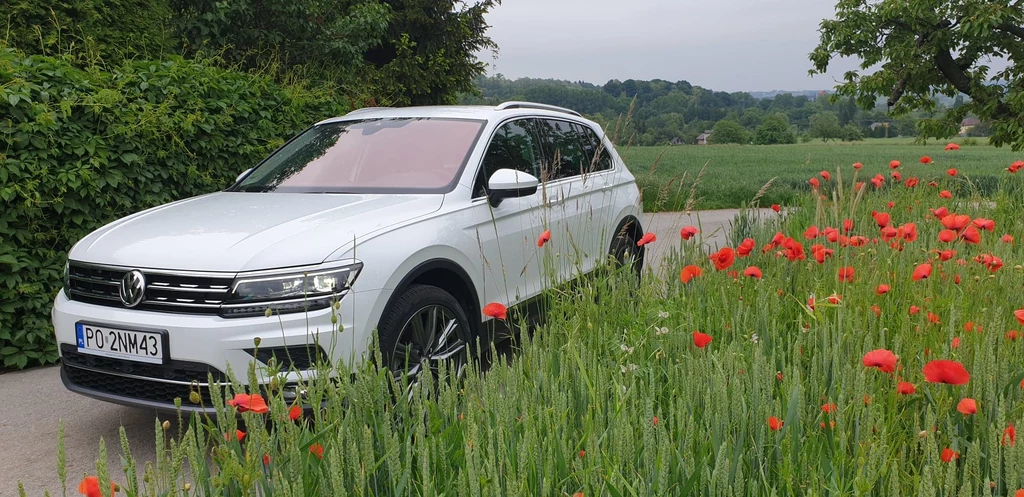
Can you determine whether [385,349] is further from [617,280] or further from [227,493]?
[227,493]

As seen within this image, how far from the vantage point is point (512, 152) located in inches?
204

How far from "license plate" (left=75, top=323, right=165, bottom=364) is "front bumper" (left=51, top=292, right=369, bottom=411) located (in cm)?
3

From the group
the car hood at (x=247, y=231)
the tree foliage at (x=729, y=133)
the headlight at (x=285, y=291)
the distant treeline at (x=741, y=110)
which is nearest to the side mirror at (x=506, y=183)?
the car hood at (x=247, y=231)

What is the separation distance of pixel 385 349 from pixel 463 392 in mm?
1286

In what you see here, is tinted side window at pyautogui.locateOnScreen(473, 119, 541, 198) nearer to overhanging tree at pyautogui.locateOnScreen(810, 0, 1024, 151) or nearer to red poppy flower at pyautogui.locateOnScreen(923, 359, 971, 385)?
red poppy flower at pyautogui.locateOnScreen(923, 359, 971, 385)

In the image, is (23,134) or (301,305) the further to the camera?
(23,134)

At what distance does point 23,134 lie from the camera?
5309 mm

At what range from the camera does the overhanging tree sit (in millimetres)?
13930

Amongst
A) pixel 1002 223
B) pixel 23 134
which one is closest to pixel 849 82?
pixel 1002 223

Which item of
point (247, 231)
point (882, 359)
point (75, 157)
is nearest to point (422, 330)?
point (247, 231)

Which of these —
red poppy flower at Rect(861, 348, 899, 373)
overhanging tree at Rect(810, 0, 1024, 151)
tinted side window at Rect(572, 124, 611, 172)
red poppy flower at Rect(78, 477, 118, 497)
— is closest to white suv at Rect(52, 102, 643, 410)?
red poppy flower at Rect(78, 477, 118, 497)

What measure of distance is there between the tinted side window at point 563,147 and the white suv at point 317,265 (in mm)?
593

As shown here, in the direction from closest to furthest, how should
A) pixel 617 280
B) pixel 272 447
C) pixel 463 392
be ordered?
pixel 272 447, pixel 463 392, pixel 617 280

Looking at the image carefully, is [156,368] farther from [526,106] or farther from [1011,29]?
[1011,29]
